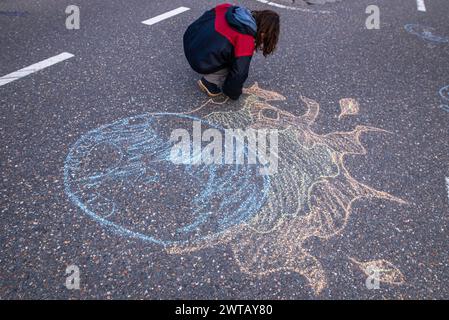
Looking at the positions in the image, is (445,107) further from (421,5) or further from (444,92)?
(421,5)

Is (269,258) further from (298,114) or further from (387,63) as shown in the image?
(387,63)

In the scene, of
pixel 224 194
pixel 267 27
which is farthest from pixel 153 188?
pixel 267 27

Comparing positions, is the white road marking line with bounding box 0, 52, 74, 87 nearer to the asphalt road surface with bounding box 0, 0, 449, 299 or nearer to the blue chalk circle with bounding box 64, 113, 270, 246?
the asphalt road surface with bounding box 0, 0, 449, 299

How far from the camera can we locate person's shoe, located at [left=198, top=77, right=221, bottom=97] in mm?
3051

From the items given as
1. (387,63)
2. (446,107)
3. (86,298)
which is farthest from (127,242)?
(387,63)

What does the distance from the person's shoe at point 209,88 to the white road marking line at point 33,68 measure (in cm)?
135

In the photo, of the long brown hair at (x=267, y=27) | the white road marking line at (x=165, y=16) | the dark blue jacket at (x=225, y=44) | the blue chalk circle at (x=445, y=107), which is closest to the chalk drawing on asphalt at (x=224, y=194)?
the dark blue jacket at (x=225, y=44)

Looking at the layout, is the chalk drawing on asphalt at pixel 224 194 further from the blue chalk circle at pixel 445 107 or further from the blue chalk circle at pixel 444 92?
the blue chalk circle at pixel 444 92

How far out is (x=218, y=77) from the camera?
3.03m

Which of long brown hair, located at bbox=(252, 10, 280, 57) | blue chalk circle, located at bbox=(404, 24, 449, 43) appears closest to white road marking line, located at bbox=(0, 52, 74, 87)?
long brown hair, located at bbox=(252, 10, 280, 57)

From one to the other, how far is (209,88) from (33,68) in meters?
1.57

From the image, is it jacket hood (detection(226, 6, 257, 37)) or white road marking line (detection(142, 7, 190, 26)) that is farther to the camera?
white road marking line (detection(142, 7, 190, 26))

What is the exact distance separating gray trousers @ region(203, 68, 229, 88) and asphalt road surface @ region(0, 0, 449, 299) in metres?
0.17
